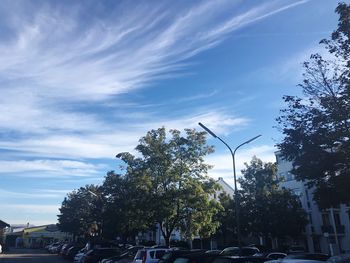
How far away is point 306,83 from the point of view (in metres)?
21.2

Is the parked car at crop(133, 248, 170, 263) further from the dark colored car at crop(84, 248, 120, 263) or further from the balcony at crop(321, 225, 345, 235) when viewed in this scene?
the balcony at crop(321, 225, 345, 235)

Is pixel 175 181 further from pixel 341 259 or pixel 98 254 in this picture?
pixel 341 259

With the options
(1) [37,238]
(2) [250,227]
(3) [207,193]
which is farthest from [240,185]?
(1) [37,238]

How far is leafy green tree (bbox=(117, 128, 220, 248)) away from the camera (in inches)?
1276

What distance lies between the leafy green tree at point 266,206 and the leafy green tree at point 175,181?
9946mm

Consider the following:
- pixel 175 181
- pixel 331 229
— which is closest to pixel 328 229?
pixel 331 229

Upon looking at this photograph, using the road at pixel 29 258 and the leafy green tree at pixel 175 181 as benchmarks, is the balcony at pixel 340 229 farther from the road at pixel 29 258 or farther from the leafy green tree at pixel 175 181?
the road at pixel 29 258

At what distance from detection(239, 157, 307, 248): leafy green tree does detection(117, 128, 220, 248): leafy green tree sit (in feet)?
32.6

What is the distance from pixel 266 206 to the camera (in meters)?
42.7

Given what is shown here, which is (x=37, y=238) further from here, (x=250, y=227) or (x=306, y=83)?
(x=306, y=83)

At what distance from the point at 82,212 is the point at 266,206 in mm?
35073

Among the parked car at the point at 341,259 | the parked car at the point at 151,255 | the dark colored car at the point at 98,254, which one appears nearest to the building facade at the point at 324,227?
the dark colored car at the point at 98,254

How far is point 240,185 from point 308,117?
85.8 feet

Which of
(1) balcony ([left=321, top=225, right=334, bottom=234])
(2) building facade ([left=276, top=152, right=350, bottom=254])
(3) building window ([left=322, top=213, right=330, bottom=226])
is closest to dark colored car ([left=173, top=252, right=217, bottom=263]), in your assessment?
(2) building facade ([left=276, top=152, right=350, bottom=254])
